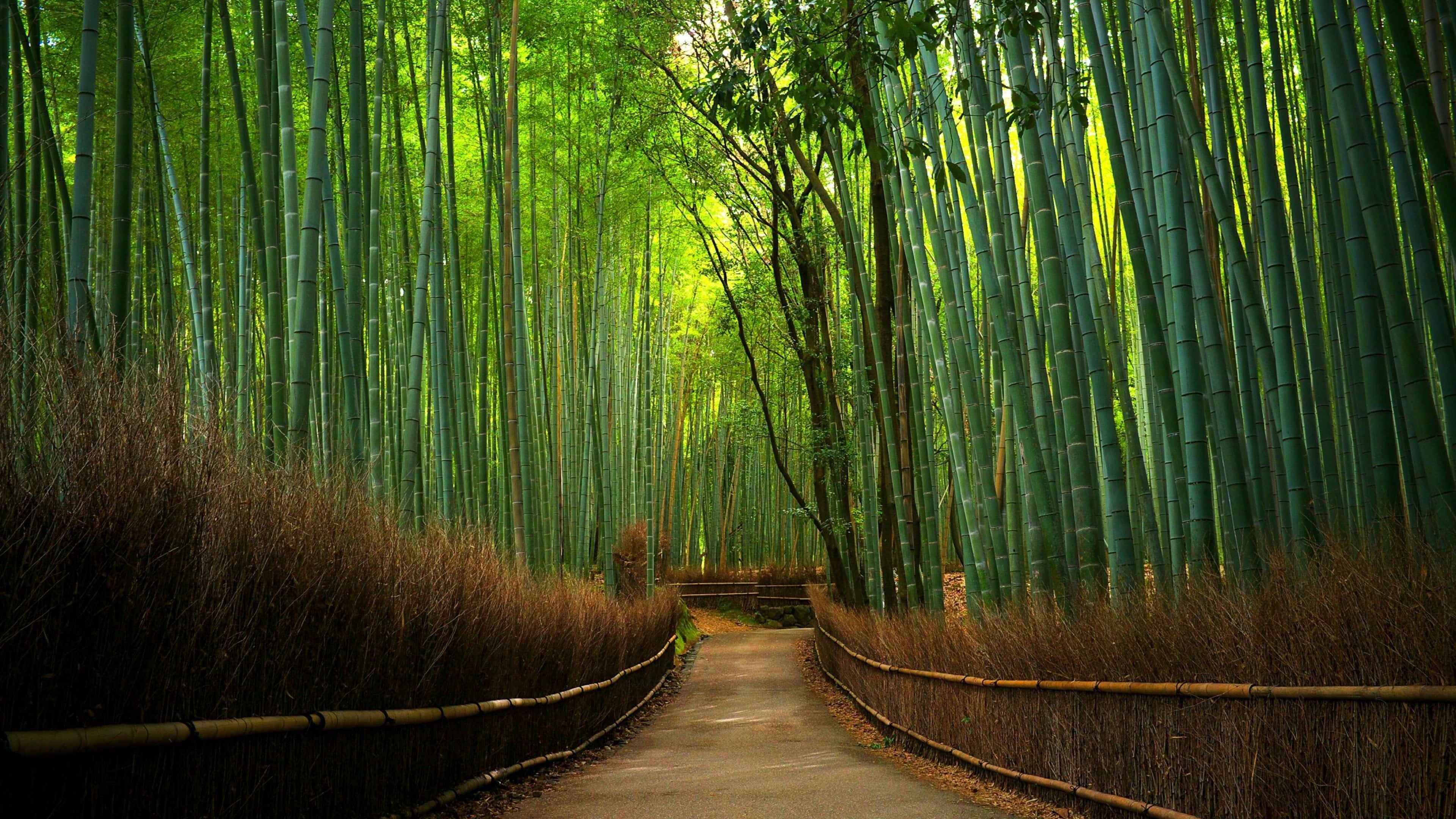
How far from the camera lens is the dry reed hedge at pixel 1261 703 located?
197cm

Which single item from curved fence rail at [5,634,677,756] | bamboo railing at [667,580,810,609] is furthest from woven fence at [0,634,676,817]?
bamboo railing at [667,580,810,609]

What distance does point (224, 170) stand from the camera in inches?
297

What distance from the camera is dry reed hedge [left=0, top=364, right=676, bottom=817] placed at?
5.19ft

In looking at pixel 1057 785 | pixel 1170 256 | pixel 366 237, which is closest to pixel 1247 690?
pixel 1057 785

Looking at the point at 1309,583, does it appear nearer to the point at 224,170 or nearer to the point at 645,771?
the point at 645,771

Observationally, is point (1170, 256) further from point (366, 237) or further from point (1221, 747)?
point (366, 237)

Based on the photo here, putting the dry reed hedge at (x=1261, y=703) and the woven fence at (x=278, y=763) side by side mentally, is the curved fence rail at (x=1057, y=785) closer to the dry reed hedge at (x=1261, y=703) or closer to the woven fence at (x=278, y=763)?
the dry reed hedge at (x=1261, y=703)

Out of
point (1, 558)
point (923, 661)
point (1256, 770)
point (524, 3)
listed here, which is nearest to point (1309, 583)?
point (1256, 770)

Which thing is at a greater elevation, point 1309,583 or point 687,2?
point 687,2

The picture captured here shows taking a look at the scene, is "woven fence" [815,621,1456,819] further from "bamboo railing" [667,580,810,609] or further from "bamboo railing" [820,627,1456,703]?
"bamboo railing" [667,580,810,609]

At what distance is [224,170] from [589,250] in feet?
11.9

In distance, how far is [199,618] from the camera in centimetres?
196

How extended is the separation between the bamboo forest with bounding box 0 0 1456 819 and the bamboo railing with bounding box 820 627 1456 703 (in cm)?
2

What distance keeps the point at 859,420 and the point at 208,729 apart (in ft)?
21.9
